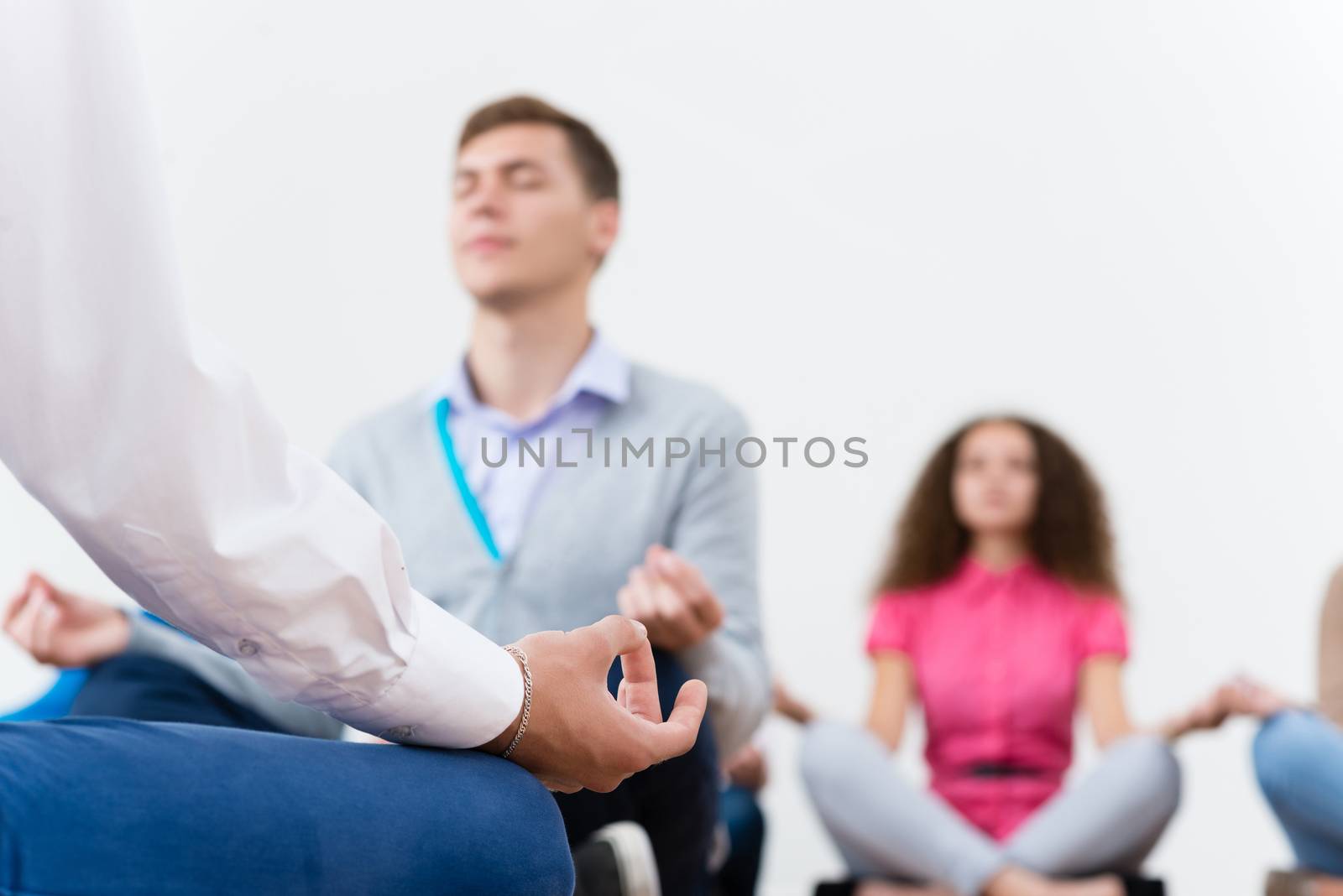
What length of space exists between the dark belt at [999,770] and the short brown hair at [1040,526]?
0.29 m

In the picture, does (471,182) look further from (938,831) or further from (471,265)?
(938,831)

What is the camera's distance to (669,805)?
1196 mm

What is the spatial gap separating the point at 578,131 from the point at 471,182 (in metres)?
0.16

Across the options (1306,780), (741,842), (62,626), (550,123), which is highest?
(550,123)

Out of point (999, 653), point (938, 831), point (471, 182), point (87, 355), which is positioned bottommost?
point (938, 831)

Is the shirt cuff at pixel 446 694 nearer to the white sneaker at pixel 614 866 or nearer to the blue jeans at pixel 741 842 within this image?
the white sneaker at pixel 614 866

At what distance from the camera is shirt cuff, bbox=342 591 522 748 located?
59 cm

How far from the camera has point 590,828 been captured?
115cm

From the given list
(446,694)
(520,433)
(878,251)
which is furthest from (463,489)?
(878,251)

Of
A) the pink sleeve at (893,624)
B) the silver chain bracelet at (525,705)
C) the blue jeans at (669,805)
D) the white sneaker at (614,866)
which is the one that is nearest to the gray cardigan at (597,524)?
the blue jeans at (669,805)

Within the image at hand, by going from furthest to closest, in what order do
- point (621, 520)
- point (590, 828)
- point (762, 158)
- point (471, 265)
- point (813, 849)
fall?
point (762, 158) → point (813, 849) → point (471, 265) → point (621, 520) → point (590, 828)

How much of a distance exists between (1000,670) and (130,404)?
1.57m

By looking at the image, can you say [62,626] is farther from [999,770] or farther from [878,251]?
[878,251]

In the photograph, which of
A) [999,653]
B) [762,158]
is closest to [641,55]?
[762,158]
